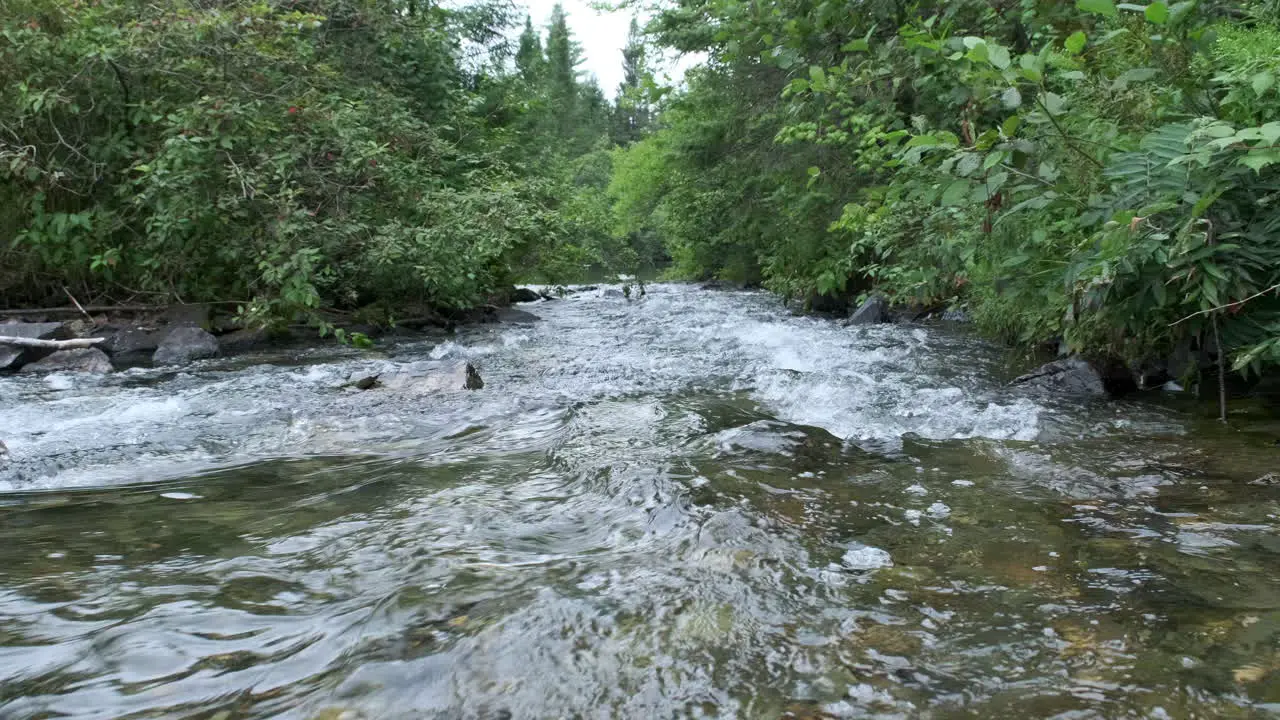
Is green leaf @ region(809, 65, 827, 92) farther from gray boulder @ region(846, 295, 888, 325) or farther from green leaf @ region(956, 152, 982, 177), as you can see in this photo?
gray boulder @ region(846, 295, 888, 325)

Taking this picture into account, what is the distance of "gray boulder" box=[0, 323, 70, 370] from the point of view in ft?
30.1

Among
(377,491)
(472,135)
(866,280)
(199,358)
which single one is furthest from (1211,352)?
(472,135)

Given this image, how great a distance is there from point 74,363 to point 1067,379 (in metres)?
10.9

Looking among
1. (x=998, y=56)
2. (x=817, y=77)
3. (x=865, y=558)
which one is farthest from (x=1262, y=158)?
(x=865, y=558)

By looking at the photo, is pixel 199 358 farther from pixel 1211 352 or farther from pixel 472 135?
pixel 1211 352

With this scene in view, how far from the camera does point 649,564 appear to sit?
118 inches

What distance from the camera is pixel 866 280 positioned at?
15219mm

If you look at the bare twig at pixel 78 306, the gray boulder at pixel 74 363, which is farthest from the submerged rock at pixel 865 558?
the bare twig at pixel 78 306

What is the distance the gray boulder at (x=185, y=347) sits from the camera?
988 centimetres

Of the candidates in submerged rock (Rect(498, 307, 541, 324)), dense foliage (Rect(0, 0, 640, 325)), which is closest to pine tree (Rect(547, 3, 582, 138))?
submerged rock (Rect(498, 307, 541, 324))

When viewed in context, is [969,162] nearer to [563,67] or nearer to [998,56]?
[998,56]

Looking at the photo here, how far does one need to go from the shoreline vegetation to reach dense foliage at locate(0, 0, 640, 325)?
5 cm

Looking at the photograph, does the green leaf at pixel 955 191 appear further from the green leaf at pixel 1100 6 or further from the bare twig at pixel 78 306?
the bare twig at pixel 78 306

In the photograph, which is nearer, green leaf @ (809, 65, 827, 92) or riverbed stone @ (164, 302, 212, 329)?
green leaf @ (809, 65, 827, 92)
